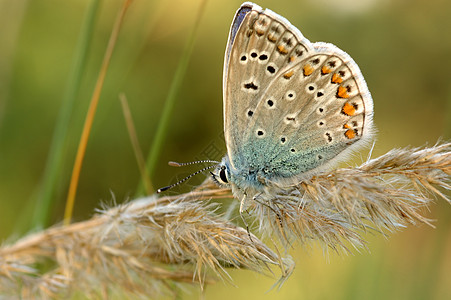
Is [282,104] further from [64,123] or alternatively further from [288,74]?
[64,123]

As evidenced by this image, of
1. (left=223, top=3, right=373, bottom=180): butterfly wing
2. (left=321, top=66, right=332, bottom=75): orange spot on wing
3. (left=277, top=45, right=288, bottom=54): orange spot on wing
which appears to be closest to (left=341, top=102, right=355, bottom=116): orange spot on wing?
(left=223, top=3, right=373, bottom=180): butterfly wing

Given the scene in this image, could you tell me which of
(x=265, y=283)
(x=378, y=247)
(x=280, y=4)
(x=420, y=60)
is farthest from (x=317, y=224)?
(x=420, y=60)

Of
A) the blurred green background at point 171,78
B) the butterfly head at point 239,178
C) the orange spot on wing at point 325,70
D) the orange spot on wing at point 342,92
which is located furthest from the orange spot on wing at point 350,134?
the blurred green background at point 171,78

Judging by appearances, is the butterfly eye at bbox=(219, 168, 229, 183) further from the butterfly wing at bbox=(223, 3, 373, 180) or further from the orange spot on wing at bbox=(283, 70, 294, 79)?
the orange spot on wing at bbox=(283, 70, 294, 79)

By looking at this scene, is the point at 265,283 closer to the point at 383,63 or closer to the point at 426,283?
the point at 426,283

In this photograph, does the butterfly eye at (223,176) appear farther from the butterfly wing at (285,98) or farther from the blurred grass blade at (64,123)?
the blurred grass blade at (64,123)

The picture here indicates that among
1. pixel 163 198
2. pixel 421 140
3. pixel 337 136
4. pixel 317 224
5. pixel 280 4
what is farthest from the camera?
pixel 280 4

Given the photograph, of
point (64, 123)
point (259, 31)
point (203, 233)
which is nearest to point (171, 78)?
point (259, 31)
